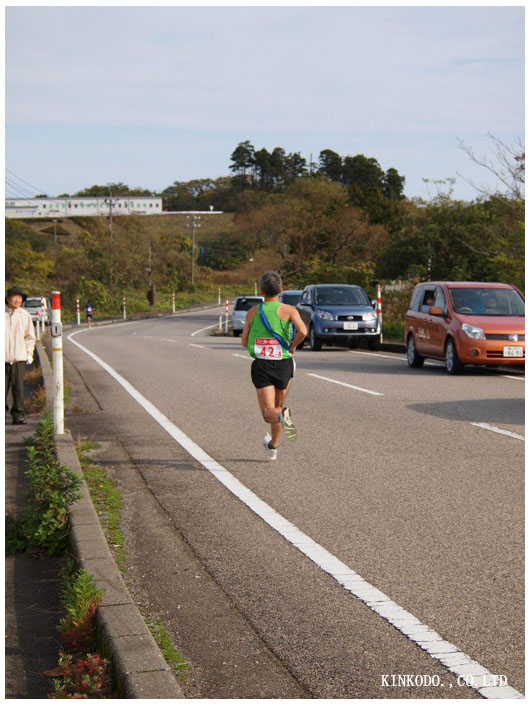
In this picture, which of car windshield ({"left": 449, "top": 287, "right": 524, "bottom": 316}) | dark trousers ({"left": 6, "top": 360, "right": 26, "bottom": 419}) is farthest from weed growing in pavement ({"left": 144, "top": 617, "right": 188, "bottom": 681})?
car windshield ({"left": 449, "top": 287, "right": 524, "bottom": 316})

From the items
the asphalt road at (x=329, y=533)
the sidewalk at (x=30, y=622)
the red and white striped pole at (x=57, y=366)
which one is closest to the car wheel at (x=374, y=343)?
the asphalt road at (x=329, y=533)

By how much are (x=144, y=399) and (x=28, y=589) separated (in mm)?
8042

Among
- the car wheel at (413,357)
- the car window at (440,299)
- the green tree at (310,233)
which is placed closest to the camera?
the car window at (440,299)

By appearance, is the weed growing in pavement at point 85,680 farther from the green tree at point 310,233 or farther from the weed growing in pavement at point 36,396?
the green tree at point 310,233

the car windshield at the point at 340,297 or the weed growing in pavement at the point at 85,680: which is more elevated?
the car windshield at the point at 340,297

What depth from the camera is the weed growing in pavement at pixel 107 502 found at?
5703mm

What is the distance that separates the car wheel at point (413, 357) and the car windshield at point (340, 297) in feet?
22.8

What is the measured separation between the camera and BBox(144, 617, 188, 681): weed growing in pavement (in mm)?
3816

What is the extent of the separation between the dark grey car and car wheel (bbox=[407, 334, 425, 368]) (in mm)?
5870

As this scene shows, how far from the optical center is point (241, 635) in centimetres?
420

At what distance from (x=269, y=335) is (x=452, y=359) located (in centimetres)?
894

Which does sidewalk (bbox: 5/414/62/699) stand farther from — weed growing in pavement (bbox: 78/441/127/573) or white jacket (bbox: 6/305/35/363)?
white jacket (bbox: 6/305/35/363)

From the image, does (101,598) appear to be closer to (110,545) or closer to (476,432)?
(110,545)

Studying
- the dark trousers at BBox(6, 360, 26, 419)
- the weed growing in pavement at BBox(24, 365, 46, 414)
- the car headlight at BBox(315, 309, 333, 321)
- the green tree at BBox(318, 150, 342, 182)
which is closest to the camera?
the dark trousers at BBox(6, 360, 26, 419)
